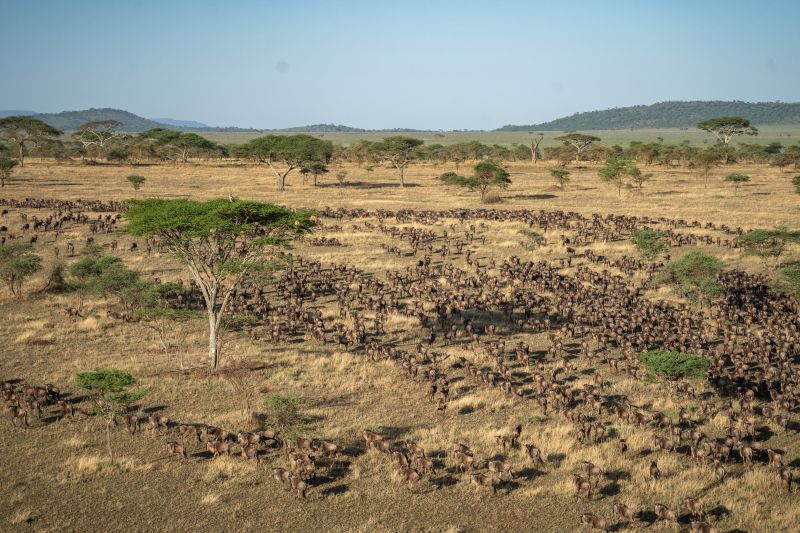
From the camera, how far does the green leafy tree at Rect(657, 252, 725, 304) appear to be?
2911 cm

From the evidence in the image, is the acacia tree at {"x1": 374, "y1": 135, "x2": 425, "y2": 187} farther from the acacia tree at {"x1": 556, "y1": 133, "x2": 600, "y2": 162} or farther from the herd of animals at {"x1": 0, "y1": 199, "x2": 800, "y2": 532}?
the herd of animals at {"x1": 0, "y1": 199, "x2": 800, "y2": 532}

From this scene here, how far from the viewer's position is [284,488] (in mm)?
14242

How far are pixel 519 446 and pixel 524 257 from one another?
25568 mm

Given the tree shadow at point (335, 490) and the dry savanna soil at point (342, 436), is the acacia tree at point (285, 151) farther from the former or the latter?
the tree shadow at point (335, 490)

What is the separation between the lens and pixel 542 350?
24.3 m

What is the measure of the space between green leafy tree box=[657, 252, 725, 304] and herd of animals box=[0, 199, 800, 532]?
91 centimetres

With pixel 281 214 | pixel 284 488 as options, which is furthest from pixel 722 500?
pixel 281 214

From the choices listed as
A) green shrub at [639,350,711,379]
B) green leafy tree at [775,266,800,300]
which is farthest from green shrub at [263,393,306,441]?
green leafy tree at [775,266,800,300]

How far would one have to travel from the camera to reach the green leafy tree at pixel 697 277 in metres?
29.1

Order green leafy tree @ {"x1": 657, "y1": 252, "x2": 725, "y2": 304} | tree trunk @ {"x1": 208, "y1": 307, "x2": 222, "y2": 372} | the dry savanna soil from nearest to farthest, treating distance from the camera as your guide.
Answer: the dry savanna soil
tree trunk @ {"x1": 208, "y1": 307, "x2": 222, "y2": 372}
green leafy tree @ {"x1": 657, "y1": 252, "x2": 725, "y2": 304}

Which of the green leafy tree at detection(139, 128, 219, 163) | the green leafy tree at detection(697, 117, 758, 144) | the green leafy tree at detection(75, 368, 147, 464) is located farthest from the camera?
the green leafy tree at detection(697, 117, 758, 144)

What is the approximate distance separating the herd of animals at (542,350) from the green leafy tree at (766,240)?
2.68 m

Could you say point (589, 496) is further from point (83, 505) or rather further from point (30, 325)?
point (30, 325)

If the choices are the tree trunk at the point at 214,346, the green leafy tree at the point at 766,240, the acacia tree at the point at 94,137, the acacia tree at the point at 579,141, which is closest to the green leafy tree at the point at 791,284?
the green leafy tree at the point at 766,240
